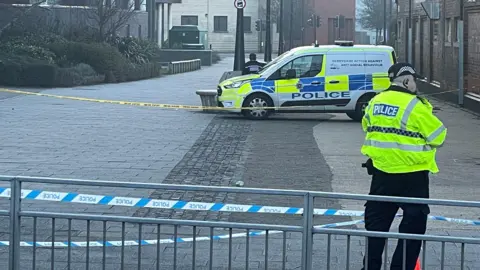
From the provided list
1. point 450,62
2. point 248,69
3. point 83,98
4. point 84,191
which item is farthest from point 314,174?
point 450,62

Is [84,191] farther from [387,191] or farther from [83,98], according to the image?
[83,98]

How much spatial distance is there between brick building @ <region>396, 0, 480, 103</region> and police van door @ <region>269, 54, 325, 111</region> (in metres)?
4.84

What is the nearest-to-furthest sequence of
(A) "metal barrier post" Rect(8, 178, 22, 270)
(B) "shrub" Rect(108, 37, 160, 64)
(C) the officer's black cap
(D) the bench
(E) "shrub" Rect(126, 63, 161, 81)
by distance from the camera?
(A) "metal barrier post" Rect(8, 178, 22, 270)
(C) the officer's black cap
(E) "shrub" Rect(126, 63, 161, 81)
(B) "shrub" Rect(108, 37, 160, 64)
(D) the bench

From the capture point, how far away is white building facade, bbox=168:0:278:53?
89.1 metres

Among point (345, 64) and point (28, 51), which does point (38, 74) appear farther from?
point (345, 64)

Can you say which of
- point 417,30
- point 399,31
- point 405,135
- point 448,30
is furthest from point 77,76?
point 405,135

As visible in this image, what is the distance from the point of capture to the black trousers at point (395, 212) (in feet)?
20.1

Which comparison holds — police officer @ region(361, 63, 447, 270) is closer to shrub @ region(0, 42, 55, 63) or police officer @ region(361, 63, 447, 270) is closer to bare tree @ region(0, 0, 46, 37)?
shrub @ region(0, 42, 55, 63)

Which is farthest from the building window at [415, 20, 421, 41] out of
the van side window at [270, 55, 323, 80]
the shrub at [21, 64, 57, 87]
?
the van side window at [270, 55, 323, 80]

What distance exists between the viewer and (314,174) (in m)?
13.4

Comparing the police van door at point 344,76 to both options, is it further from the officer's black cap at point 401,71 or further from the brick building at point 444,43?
the officer's black cap at point 401,71

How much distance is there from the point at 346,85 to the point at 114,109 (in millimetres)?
5739

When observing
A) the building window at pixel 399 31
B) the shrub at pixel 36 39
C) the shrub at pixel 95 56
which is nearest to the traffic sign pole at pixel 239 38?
the shrub at pixel 95 56

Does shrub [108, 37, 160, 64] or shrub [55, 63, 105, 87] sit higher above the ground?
shrub [108, 37, 160, 64]
